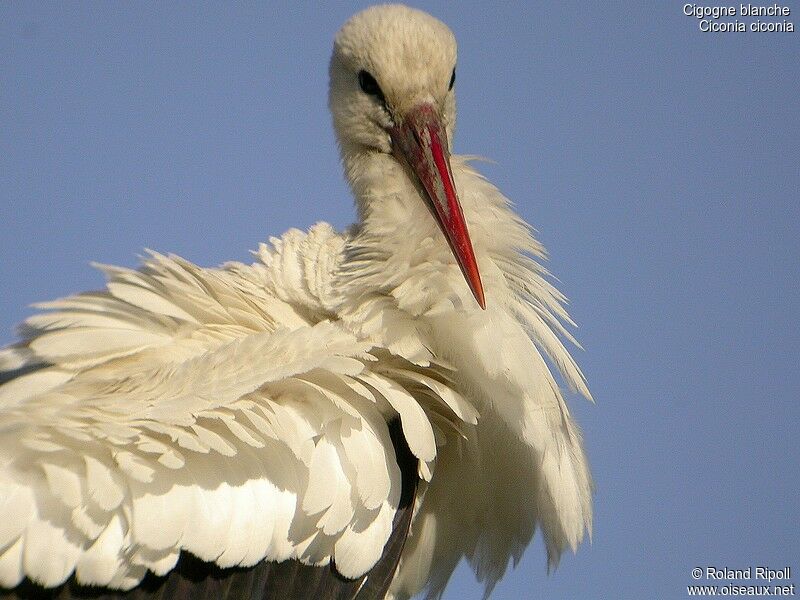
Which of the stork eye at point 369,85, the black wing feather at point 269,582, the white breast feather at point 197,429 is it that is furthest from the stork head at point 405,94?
the black wing feather at point 269,582

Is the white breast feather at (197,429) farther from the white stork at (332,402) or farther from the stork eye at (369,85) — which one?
the stork eye at (369,85)

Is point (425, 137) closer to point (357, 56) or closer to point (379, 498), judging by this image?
point (357, 56)

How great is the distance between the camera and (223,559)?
291 centimetres

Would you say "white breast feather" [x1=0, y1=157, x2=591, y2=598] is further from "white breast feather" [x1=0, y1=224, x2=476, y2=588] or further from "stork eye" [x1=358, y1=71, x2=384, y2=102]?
"stork eye" [x1=358, y1=71, x2=384, y2=102]

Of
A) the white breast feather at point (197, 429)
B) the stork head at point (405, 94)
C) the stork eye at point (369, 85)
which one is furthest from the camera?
the stork eye at point (369, 85)

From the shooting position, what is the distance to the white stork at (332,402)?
2.79m

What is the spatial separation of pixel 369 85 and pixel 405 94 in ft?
0.45

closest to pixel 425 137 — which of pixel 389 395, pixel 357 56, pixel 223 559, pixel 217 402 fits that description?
pixel 357 56

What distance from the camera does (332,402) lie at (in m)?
2.99

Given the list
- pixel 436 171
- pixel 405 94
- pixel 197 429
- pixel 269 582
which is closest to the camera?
pixel 197 429

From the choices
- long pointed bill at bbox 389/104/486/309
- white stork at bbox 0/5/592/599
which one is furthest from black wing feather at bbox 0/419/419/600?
long pointed bill at bbox 389/104/486/309

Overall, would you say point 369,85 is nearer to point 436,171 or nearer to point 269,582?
point 436,171

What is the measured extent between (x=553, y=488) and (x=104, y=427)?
3.49 ft

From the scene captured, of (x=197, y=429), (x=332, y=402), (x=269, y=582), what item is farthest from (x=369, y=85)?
(x=269, y=582)
